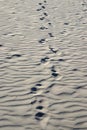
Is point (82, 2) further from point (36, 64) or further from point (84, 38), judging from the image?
point (36, 64)

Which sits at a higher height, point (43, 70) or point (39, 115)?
point (43, 70)

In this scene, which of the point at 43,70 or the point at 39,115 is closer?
the point at 39,115

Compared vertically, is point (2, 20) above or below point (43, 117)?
above

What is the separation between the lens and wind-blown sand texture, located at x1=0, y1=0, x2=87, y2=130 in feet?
17.5

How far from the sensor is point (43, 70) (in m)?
7.09

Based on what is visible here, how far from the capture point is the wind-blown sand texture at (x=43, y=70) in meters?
5.34

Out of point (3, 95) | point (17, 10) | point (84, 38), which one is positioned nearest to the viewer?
point (3, 95)

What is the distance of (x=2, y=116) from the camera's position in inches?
209

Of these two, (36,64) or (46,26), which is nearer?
(36,64)

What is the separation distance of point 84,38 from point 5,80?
3.89 m

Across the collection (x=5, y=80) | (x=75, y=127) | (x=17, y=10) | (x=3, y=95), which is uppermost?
(x=17, y=10)

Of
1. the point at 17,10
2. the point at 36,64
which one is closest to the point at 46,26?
the point at 17,10

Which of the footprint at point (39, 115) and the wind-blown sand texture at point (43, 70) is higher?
the wind-blown sand texture at point (43, 70)

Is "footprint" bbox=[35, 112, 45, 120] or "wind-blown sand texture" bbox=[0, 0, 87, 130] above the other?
"wind-blown sand texture" bbox=[0, 0, 87, 130]
